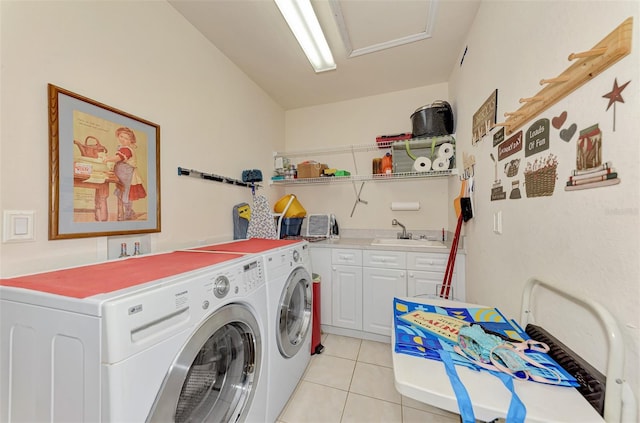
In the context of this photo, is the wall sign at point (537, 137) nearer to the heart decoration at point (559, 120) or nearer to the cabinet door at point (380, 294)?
the heart decoration at point (559, 120)

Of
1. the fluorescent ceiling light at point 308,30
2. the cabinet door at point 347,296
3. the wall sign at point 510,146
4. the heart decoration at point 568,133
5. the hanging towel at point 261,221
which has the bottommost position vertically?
the cabinet door at point 347,296

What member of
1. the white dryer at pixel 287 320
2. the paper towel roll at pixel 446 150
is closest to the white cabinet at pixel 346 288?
the white dryer at pixel 287 320

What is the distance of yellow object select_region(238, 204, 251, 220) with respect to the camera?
2.18 meters

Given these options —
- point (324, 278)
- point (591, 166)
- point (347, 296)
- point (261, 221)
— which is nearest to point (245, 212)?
point (261, 221)

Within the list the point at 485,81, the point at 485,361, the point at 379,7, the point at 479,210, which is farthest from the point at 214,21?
the point at 485,361

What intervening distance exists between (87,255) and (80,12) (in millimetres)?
1194

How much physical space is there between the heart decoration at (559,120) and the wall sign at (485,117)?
499mm

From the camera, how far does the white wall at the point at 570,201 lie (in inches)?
23.3

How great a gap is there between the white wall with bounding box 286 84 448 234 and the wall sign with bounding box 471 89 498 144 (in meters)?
0.99

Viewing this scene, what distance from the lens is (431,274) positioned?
2.05 metres

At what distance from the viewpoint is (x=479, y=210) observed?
5.18ft

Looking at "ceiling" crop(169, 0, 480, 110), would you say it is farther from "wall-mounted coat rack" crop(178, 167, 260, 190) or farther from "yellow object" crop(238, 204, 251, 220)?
"yellow object" crop(238, 204, 251, 220)

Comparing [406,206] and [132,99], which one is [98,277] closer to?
[132,99]

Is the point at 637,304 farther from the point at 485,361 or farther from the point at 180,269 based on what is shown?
the point at 180,269
